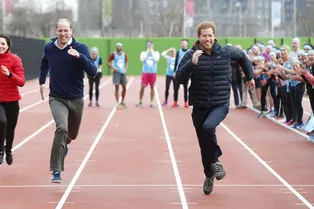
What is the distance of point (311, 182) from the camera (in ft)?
37.4

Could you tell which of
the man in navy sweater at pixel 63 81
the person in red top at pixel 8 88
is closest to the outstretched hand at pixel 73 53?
the man in navy sweater at pixel 63 81

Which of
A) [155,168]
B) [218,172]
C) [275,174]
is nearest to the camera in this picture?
[218,172]

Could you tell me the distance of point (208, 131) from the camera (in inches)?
393

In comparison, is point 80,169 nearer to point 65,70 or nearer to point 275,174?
point 65,70

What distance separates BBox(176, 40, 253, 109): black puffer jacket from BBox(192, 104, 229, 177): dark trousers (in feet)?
0.27

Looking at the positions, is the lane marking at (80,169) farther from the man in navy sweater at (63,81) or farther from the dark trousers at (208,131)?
Result: the dark trousers at (208,131)

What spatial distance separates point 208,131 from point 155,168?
2831mm

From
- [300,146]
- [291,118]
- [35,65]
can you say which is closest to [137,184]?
[300,146]

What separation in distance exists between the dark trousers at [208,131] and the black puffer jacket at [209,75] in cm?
8

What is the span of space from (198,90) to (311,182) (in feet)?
7.58

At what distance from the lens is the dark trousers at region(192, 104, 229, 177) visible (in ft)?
32.9

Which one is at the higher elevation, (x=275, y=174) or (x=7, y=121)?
(x=7, y=121)

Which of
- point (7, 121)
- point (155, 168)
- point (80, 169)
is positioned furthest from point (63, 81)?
point (155, 168)

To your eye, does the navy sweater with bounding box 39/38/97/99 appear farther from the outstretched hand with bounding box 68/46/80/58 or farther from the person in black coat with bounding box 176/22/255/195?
the person in black coat with bounding box 176/22/255/195
